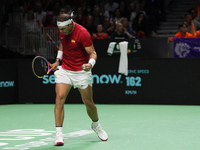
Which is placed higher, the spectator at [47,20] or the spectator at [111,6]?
the spectator at [111,6]

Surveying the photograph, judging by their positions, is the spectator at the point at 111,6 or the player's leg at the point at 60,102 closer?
the player's leg at the point at 60,102

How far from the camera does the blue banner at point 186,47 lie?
10562mm

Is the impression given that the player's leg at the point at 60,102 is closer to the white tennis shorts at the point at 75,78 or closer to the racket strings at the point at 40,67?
the white tennis shorts at the point at 75,78

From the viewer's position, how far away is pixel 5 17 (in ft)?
44.3

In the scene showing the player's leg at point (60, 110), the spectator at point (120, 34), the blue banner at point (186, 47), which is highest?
the spectator at point (120, 34)

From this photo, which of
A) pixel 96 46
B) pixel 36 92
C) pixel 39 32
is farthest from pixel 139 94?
pixel 39 32

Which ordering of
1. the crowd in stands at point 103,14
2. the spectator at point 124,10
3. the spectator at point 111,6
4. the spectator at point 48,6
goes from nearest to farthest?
the crowd in stands at point 103,14, the spectator at point 124,10, the spectator at point 111,6, the spectator at point 48,6

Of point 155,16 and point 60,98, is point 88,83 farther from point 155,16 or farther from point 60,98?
point 155,16

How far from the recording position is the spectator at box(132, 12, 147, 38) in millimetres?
12938

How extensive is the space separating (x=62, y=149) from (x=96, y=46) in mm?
6411

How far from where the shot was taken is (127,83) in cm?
1102

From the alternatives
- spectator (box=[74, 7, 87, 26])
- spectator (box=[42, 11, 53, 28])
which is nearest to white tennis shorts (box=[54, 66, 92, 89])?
spectator (box=[74, 7, 87, 26])

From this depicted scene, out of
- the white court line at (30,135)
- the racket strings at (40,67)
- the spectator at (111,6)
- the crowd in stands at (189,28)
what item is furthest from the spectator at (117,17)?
the white court line at (30,135)

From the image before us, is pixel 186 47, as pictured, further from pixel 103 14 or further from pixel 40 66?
pixel 40 66
